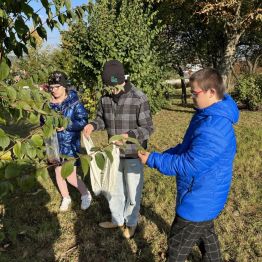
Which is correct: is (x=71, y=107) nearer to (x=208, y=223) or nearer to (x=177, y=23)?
Answer: (x=208, y=223)

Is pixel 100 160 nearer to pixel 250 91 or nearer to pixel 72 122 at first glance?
pixel 72 122

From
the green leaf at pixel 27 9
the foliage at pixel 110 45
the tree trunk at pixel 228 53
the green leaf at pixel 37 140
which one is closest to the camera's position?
the green leaf at pixel 37 140

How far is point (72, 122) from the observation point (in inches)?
172

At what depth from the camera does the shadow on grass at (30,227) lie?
392 centimetres

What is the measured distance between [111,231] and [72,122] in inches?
54.3

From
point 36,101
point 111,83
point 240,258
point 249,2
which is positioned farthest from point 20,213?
point 249,2

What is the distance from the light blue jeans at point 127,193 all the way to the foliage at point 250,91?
11462 mm

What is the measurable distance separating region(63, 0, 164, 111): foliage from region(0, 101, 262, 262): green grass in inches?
190

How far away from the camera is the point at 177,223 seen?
8.79 feet

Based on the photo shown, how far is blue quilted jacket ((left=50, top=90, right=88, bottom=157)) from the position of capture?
172 inches

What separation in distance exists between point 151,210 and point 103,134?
19.0 feet

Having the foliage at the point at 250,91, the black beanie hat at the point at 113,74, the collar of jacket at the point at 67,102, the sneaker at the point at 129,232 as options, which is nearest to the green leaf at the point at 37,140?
the black beanie hat at the point at 113,74

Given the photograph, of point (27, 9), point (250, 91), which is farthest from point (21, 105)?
point (250, 91)

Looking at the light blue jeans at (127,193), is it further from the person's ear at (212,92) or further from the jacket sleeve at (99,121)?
the person's ear at (212,92)
